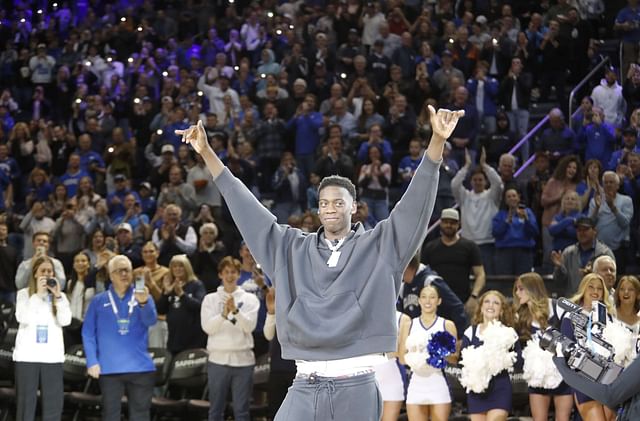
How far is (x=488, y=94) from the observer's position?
667 inches

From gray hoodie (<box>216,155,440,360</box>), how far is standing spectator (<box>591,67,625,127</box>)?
11.3 metres

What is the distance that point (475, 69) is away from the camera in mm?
17391

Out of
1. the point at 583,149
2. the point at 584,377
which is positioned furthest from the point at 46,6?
the point at 584,377

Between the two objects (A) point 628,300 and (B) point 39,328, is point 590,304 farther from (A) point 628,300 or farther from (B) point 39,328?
(B) point 39,328

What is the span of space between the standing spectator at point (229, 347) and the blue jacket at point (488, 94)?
20.6 ft

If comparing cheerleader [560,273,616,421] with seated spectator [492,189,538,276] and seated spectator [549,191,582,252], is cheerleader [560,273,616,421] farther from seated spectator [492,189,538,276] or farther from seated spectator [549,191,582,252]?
seated spectator [492,189,538,276]

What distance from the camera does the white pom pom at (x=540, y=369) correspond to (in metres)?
10.2

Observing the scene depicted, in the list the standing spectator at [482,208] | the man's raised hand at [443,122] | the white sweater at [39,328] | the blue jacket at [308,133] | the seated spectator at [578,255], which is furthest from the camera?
the blue jacket at [308,133]

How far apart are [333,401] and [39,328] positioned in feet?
23.3

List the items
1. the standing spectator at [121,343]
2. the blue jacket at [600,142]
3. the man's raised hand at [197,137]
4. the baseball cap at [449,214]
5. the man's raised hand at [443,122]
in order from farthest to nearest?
1. the blue jacket at [600,142]
2. the baseball cap at [449,214]
3. the standing spectator at [121,343]
4. the man's raised hand at [197,137]
5. the man's raised hand at [443,122]

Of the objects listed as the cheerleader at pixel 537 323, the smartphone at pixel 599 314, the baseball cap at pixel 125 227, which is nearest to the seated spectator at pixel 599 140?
the cheerleader at pixel 537 323

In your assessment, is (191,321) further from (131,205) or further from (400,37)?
(400,37)

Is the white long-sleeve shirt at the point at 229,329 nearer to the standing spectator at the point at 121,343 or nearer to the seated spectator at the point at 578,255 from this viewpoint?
the standing spectator at the point at 121,343

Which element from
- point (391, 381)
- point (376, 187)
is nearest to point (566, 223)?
point (376, 187)
